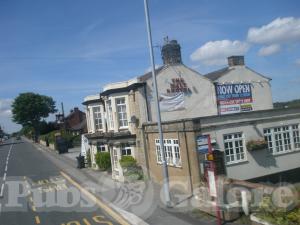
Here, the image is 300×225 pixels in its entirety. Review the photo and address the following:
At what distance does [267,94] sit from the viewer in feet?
107

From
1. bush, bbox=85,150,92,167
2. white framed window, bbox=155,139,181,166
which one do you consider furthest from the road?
white framed window, bbox=155,139,181,166

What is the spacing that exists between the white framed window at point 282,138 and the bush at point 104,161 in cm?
1284

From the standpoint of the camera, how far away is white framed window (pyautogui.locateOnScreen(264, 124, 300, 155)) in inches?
849

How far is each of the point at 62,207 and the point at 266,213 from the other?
1081 cm

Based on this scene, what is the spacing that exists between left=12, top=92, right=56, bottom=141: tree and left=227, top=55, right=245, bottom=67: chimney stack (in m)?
80.4

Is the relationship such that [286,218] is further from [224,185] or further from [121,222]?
[121,222]

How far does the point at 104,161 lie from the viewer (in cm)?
2917

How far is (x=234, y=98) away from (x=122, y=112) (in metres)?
10.2

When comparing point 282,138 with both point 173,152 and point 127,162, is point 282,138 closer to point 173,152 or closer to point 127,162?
point 173,152

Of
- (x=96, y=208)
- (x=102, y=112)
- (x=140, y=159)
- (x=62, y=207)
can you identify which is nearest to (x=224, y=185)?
(x=96, y=208)

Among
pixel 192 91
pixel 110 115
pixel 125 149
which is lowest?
pixel 125 149

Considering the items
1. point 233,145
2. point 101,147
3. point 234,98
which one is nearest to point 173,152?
point 233,145

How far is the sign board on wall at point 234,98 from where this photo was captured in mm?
29312

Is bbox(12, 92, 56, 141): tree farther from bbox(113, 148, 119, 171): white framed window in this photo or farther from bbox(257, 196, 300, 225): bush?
bbox(257, 196, 300, 225): bush
